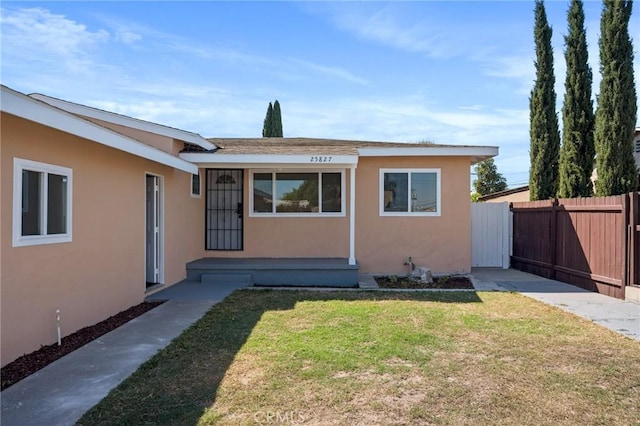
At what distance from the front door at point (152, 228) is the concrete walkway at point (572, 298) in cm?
663

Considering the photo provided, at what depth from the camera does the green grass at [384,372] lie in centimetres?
327

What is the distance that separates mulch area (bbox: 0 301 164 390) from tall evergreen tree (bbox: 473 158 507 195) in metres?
27.2

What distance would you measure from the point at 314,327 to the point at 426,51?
863cm

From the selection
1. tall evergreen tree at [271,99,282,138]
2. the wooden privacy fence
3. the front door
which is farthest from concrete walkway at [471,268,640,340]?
tall evergreen tree at [271,99,282,138]

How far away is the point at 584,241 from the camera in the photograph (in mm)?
8742

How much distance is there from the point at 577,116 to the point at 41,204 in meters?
11.9

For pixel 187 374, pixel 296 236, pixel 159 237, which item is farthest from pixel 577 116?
pixel 187 374

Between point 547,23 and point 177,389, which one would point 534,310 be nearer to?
point 177,389

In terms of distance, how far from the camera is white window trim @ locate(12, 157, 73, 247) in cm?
430

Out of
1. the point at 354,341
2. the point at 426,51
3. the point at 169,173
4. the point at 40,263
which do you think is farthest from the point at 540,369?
the point at 426,51

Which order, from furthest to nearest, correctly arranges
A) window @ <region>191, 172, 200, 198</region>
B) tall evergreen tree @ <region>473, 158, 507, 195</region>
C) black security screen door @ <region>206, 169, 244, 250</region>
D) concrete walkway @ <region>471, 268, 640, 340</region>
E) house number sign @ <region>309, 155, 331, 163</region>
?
tall evergreen tree @ <region>473, 158, 507, 195</region>
black security screen door @ <region>206, 169, 244, 250</region>
window @ <region>191, 172, 200, 198</region>
house number sign @ <region>309, 155, 331, 163</region>
concrete walkway @ <region>471, 268, 640, 340</region>

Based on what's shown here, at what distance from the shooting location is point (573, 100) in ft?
36.2

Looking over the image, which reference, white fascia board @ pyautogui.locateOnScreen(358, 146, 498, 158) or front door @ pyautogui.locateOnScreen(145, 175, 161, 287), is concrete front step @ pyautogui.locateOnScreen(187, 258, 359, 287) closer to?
front door @ pyautogui.locateOnScreen(145, 175, 161, 287)

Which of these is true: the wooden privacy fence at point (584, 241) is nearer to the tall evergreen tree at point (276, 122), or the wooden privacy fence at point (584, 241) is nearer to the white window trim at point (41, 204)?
the white window trim at point (41, 204)
